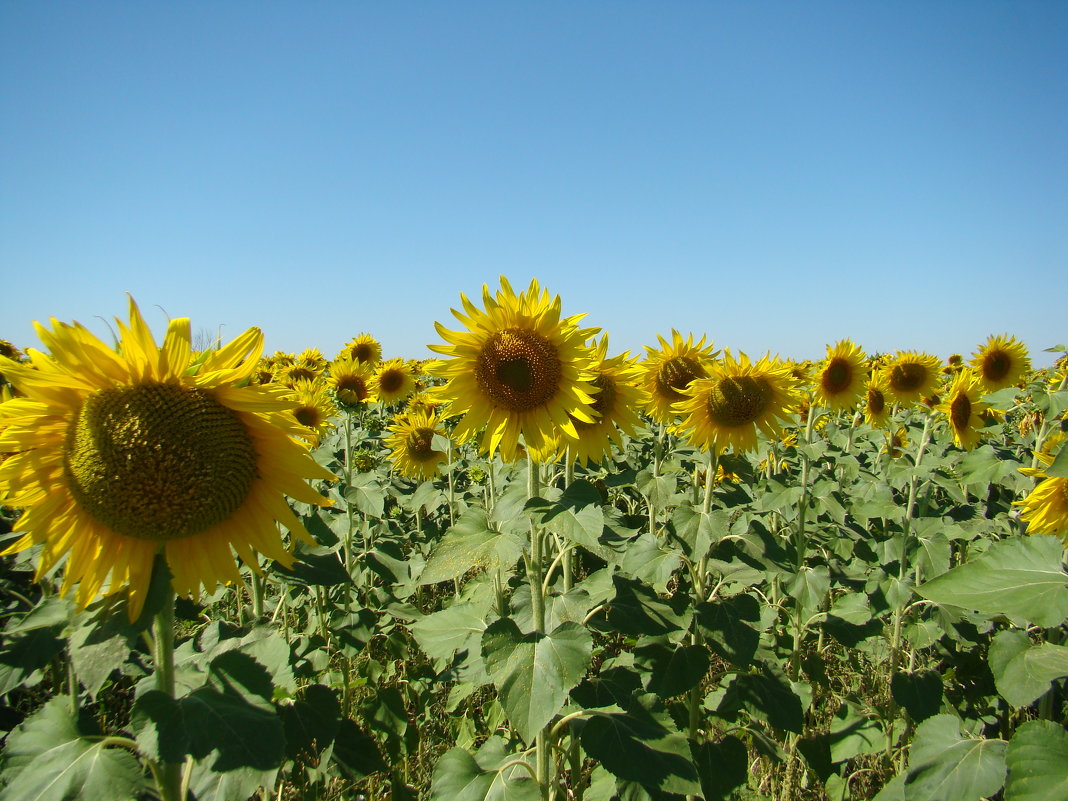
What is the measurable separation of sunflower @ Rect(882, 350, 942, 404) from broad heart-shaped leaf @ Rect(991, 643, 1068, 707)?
4.14 meters

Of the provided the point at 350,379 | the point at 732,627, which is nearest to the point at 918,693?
the point at 732,627

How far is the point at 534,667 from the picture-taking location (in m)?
1.85

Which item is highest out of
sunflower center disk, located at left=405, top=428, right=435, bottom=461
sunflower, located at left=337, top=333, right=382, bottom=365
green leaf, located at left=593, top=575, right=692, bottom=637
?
sunflower, located at left=337, top=333, right=382, bottom=365

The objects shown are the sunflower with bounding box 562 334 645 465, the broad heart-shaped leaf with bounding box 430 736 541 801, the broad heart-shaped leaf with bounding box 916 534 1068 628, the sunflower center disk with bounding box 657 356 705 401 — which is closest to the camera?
the broad heart-shaped leaf with bounding box 916 534 1068 628

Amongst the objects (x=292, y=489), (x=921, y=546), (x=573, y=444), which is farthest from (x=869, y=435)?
(x=292, y=489)

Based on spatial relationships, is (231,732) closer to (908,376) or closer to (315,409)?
(315,409)

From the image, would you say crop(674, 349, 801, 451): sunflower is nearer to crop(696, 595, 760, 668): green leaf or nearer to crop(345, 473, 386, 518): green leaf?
crop(696, 595, 760, 668): green leaf

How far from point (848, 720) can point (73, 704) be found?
11.6ft

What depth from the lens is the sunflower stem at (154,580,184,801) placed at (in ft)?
4.84

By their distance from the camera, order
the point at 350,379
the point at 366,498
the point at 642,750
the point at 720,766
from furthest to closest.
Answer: the point at 350,379, the point at 366,498, the point at 720,766, the point at 642,750

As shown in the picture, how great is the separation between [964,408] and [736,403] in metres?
3.37

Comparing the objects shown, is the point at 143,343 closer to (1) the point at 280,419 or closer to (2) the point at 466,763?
(1) the point at 280,419

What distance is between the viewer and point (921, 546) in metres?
3.66

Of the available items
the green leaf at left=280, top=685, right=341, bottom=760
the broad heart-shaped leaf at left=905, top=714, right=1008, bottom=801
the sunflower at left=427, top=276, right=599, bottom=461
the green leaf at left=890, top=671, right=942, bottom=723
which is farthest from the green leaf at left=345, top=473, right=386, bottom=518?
the green leaf at left=890, top=671, right=942, bottom=723
